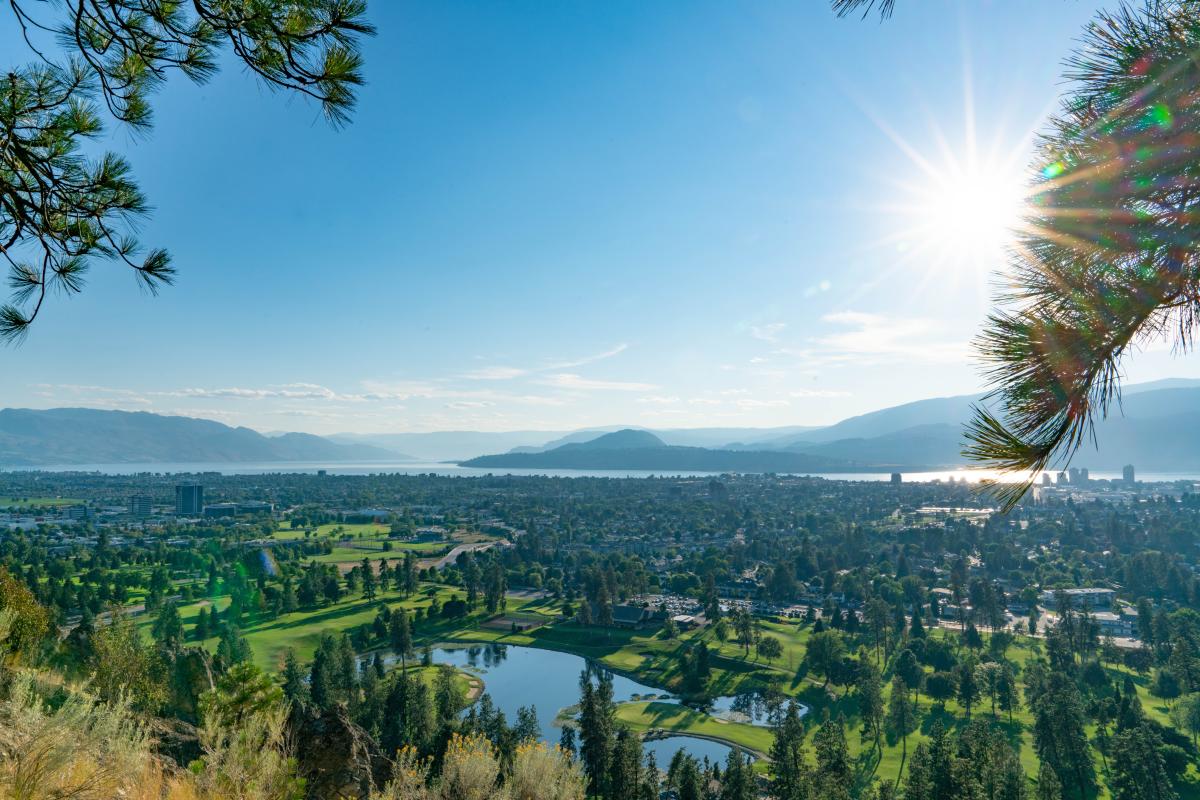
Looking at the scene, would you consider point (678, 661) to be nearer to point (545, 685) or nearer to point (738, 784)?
point (545, 685)

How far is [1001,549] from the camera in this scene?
184 ft

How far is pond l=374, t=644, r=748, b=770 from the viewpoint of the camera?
74.0 ft

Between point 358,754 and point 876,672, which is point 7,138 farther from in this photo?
point 876,672

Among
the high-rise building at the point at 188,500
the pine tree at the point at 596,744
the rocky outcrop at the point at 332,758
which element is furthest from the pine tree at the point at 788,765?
the high-rise building at the point at 188,500

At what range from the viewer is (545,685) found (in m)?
28.6

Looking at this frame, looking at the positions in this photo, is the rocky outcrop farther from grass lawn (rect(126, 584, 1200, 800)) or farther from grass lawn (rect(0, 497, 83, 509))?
grass lawn (rect(0, 497, 83, 509))

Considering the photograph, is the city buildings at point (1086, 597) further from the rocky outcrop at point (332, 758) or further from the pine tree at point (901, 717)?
the rocky outcrop at point (332, 758)

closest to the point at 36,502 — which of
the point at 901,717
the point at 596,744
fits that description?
the point at 596,744

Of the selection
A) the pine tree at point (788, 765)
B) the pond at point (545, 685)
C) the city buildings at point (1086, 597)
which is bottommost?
the pond at point (545, 685)

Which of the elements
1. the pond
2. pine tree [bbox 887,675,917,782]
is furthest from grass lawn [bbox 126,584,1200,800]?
the pond

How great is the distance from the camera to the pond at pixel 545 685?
22.5m

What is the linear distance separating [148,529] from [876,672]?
75496 mm

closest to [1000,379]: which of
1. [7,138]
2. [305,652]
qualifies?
[7,138]

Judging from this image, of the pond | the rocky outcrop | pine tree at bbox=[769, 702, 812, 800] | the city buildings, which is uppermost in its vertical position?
the rocky outcrop
